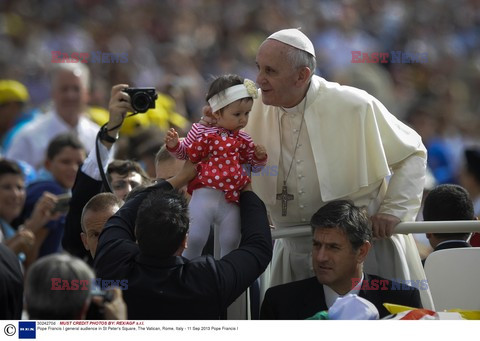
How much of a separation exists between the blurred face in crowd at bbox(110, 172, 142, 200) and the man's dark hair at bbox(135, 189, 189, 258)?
56.0 inches

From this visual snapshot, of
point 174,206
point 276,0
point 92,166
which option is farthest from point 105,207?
point 276,0

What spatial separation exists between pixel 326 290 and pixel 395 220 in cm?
50

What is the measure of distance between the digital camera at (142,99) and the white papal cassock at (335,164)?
1.81 feet

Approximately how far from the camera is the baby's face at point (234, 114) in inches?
206

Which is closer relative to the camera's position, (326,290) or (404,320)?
(404,320)

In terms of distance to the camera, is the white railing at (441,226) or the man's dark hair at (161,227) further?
the white railing at (441,226)

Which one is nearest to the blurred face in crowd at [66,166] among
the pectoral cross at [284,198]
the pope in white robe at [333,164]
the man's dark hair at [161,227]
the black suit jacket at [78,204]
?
the black suit jacket at [78,204]

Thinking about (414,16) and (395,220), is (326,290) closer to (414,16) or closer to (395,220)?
(395,220)

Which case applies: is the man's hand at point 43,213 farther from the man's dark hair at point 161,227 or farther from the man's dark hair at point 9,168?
the man's dark hair at point 161,227

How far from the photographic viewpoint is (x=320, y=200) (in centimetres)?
589

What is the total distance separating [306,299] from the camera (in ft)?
17.5

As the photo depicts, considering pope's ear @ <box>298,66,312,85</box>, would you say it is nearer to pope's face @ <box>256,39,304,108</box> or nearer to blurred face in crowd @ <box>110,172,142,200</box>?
pope's face @ <box>256,39,304,108</box>

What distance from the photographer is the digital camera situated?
19.0 feet

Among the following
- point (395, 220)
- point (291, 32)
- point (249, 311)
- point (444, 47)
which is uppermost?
point (444, 47)
